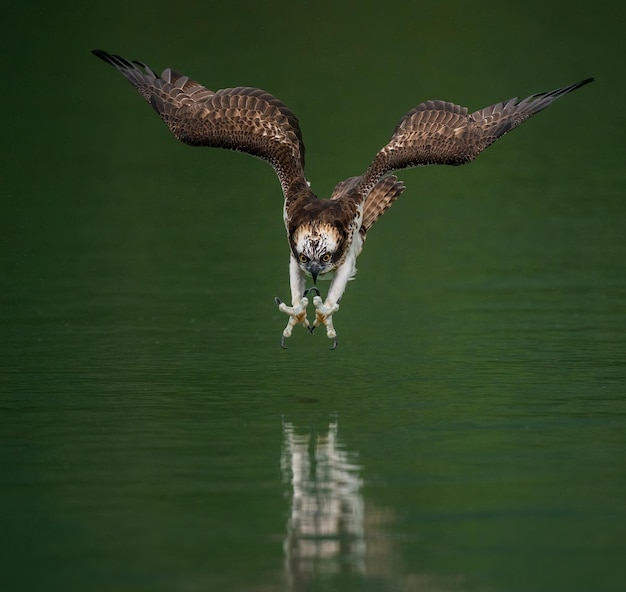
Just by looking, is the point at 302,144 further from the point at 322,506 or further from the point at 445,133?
the point at 322,506

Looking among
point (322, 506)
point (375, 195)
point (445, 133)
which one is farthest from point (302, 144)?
point (322, 506)

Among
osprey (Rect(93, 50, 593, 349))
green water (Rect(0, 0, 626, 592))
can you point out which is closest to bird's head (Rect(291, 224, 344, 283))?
osprey (Rect(93, 50, 593, 349))

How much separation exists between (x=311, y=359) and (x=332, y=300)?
5.07 ft

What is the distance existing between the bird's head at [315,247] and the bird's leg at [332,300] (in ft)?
1.29

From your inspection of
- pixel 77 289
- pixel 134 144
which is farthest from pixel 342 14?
pixel 77 289

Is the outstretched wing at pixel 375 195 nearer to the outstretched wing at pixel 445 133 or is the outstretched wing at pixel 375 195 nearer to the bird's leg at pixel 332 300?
the outstretched wing at pixel 445 133

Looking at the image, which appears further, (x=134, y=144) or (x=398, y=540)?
(x=134, y=144)

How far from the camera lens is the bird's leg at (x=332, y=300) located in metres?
17.8

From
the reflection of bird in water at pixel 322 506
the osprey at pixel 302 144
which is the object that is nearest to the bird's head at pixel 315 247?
the osprey at pixel 302 144

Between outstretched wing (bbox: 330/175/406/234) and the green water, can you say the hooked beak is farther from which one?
outstretched wing (bbox: 330/175/406/234)

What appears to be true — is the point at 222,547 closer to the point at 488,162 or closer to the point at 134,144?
the point at 488,162

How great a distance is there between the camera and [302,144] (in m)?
20.0

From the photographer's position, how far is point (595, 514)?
1327cm

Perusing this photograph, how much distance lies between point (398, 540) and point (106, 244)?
49.9 feet
